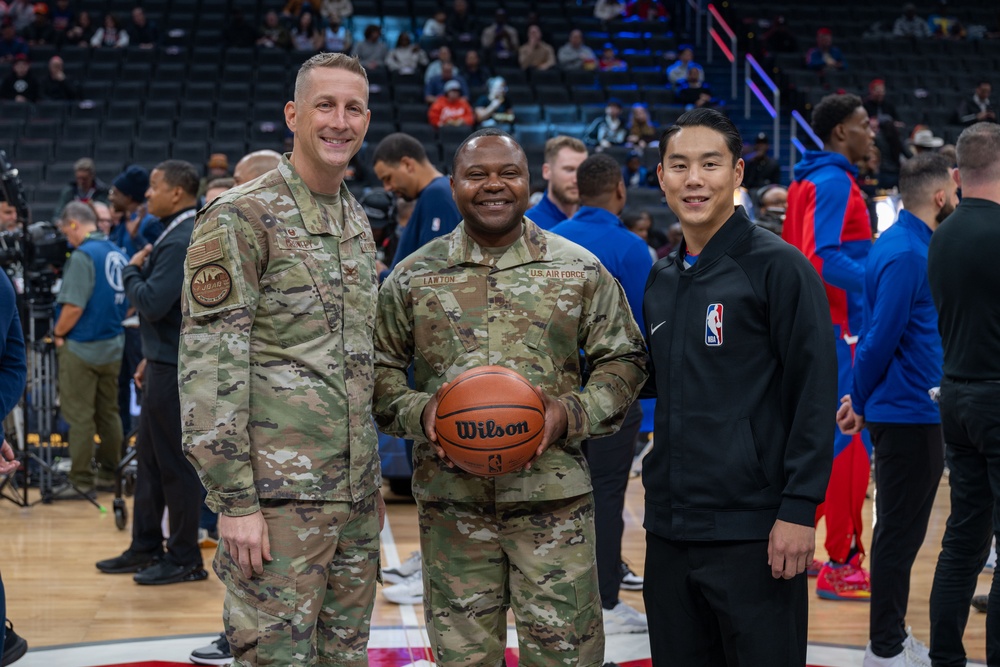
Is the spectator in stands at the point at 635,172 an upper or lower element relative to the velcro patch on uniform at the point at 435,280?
upper

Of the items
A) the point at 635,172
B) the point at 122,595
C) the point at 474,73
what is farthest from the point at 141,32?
the point at 122,595

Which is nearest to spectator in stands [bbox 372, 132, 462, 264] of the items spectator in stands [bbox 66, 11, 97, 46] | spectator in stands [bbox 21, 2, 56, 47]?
spectator in stands [bbox 66, 11, 97, 46]

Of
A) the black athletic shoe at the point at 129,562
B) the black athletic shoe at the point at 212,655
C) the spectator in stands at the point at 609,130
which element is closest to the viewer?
the black athletic shoe at the point at 212,655

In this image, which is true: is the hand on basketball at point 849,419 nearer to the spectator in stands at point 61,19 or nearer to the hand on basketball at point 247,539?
the hand on basketball at point 247,539

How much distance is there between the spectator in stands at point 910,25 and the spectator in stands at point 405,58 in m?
7.16

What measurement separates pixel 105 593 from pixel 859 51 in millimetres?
13849

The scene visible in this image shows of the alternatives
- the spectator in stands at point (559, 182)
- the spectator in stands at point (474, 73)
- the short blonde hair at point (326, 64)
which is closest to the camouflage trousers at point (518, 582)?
the short blonde hair at point (326, 64)

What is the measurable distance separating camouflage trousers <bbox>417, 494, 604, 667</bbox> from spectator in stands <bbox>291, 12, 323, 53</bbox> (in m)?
13.0

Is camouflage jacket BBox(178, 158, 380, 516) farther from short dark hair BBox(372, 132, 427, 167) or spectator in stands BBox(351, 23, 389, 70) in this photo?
spectator in stands BBox(351, 23, 389, 70)

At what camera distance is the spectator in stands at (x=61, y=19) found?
14.6 m

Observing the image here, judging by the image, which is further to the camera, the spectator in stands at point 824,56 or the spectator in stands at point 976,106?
the spectator in stands at point 824,56

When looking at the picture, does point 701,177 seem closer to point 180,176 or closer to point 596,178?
point 596,178

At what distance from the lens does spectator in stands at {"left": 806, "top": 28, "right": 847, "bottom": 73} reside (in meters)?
14.5

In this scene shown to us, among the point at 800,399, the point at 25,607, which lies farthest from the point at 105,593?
the point at 800,399
